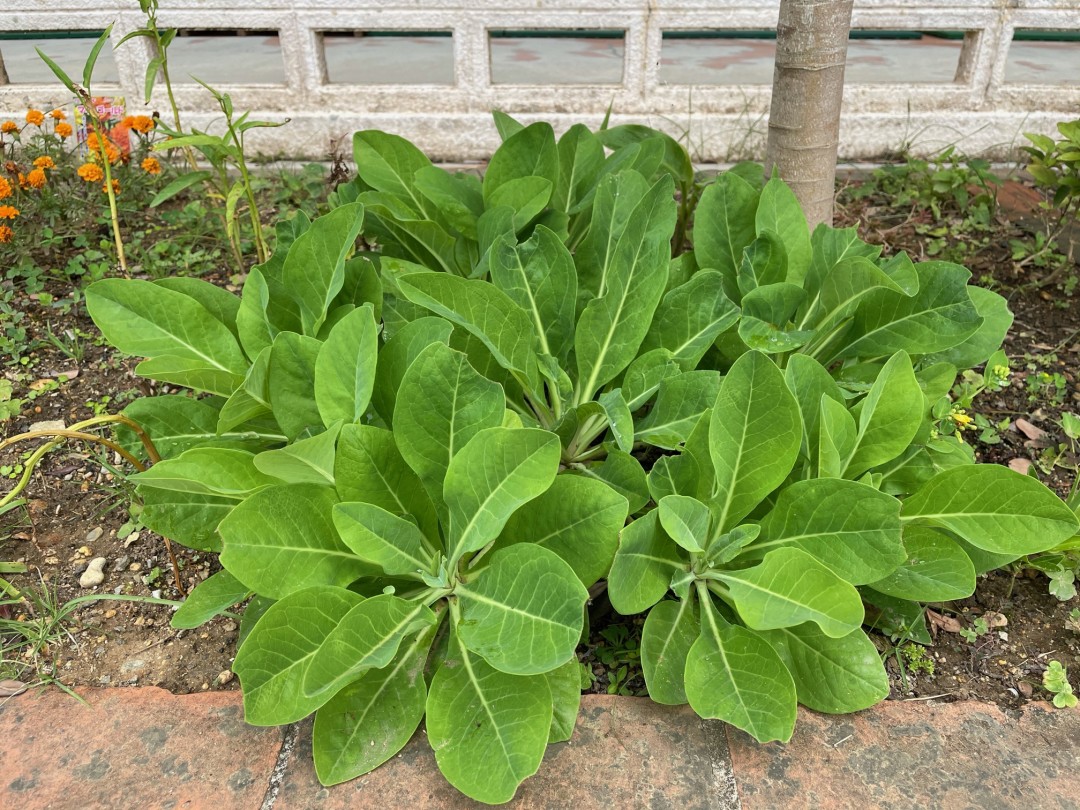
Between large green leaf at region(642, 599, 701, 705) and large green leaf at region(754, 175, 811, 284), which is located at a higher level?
large green leaf at region(754, 175, 811, 284)

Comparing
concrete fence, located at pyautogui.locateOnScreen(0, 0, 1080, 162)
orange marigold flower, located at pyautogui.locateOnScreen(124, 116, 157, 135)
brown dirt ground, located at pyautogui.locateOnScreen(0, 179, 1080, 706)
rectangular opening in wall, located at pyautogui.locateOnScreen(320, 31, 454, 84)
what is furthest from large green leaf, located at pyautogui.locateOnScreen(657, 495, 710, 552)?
rectangular opening in wall, located at pyautogui.locateOnScreen(320, 31, 454, 84)

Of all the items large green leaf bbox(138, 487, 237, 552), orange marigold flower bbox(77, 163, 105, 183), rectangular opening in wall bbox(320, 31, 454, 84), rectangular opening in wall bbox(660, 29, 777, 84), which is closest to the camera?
large green leaf bbox(138, 487, 237, 552)

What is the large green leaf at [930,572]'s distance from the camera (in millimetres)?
1490

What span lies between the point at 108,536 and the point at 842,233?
1926mm

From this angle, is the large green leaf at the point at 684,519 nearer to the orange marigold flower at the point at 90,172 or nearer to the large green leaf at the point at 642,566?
the large green leaf at the point at 642,566

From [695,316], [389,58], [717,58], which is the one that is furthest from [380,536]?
[717,58]

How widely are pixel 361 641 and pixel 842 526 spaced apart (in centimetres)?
86

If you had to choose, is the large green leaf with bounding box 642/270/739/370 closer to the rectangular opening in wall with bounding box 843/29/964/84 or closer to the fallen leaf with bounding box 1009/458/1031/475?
the fallen leaf with bounding box 1009/458/1031/475

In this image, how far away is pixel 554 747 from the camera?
4.67ft

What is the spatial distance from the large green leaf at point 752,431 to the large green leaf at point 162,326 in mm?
1012

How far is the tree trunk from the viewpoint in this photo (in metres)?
2.16

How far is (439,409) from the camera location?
1514 mm

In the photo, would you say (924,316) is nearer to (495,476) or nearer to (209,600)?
(495,476)

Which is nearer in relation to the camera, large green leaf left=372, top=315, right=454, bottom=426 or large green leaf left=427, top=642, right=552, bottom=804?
large green leaf left=427, top=642, right=552, bottom=804
